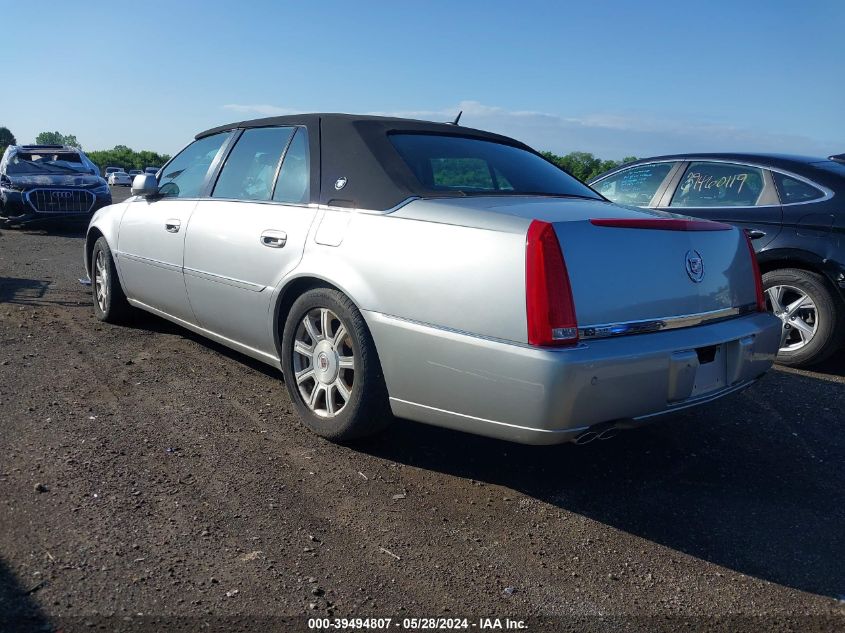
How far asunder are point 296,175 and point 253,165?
22.1 inches

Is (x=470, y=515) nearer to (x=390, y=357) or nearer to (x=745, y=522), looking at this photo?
(x=390, y=357)

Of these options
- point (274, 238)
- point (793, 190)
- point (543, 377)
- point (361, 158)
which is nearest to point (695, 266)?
point (543, 377)

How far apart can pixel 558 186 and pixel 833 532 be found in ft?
6.80

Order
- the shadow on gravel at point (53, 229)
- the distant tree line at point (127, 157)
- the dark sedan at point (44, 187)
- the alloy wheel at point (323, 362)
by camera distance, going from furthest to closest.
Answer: the distant tree line at point (127, 157) < the shadow on gravel at point (53, 229) < the dark sedan at point (44, 187) < the alloy wheel at point (323, 362)

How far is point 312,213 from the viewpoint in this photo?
3.78 meters

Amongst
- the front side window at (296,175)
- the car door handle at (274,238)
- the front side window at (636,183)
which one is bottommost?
the car door handle at (274,238)

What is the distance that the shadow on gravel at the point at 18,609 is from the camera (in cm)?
220

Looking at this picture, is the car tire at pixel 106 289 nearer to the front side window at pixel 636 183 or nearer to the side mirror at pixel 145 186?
the side mirror at pixel 145 186

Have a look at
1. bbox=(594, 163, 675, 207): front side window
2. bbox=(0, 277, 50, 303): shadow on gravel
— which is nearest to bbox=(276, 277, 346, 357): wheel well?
bbox=(594, 163, 675, 207): front side window

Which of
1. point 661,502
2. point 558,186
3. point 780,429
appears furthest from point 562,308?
point 780,429

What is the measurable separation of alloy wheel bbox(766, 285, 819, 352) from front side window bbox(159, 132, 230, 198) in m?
4.16

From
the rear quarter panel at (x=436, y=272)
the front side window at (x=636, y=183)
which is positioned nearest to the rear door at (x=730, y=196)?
the front side window at (x=636, y=183)

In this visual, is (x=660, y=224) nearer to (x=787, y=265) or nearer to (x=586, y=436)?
(x=586, y=436)

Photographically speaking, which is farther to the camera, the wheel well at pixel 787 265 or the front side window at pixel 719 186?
the front side window at pixel 719 186
